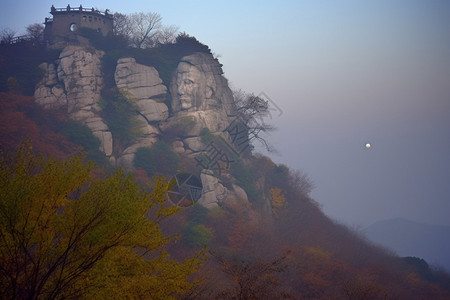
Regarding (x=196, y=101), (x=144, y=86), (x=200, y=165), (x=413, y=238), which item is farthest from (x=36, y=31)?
(x=413, y=238)

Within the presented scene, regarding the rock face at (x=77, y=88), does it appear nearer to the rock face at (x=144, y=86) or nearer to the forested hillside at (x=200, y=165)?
the forested hillside at (x=200, y=165)

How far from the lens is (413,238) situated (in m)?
88.4

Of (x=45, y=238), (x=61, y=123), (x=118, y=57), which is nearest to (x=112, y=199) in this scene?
(x=45, y=238)

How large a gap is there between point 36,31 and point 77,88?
919 centimetres

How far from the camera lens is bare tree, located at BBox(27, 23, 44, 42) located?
104 feet

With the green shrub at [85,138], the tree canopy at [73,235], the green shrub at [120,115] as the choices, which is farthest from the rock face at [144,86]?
the tree canopy at [73,235]

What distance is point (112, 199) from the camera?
23.6 feet

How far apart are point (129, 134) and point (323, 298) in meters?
15.7

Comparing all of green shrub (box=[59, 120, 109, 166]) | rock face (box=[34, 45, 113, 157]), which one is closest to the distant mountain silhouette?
rock face (box=[34, 45, 113, 157])

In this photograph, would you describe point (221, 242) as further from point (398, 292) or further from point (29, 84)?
point (29, 84)

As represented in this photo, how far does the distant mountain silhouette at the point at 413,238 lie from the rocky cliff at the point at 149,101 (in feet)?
185

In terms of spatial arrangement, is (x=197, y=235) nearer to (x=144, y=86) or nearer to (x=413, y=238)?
(x=144, y=86)

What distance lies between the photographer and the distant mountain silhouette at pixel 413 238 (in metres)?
78.6

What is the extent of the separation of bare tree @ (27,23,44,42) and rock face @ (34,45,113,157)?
5188 mm
